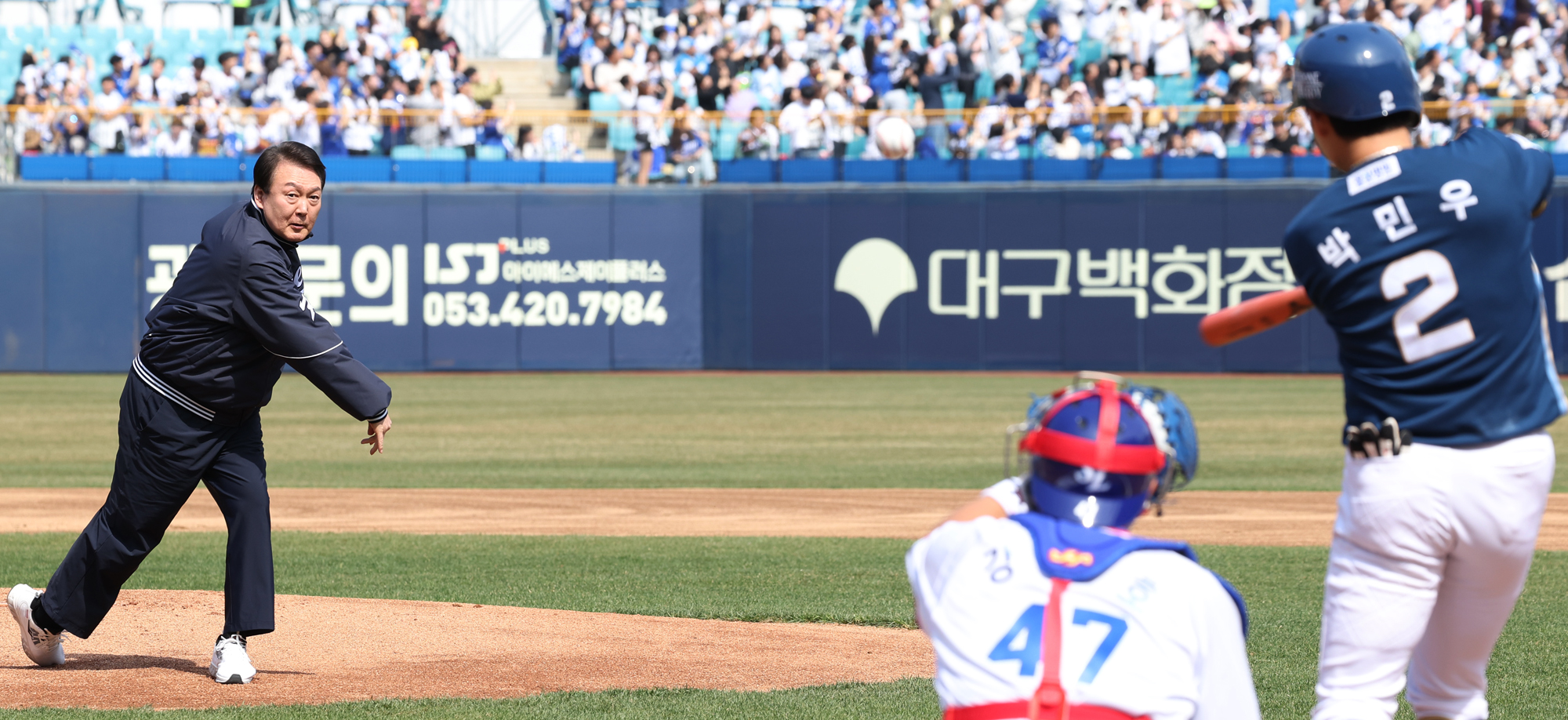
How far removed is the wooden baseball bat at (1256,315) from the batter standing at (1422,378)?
0.07m

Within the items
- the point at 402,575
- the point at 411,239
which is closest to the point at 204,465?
the point at 402,575

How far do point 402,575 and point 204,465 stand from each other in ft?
11.2

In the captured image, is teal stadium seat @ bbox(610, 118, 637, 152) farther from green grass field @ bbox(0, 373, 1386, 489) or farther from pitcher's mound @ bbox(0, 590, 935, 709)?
pitcher's mound @ bbox(0, 590, 935, 709)

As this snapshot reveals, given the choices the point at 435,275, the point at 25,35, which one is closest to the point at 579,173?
the point at 435,275

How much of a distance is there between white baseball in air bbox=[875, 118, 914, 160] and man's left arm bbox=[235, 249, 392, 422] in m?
20.8

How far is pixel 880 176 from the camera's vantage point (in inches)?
1008

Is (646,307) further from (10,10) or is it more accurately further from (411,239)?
(10,10)

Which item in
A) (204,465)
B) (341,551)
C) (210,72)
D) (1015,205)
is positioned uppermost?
(210,72)

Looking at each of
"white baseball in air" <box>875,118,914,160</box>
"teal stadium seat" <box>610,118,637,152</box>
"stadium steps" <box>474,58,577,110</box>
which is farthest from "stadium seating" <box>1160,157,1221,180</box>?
Answer: "stadium steps" <box>474,58,577,110</box>

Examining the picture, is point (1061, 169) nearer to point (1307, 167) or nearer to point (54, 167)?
point (1307, 167)

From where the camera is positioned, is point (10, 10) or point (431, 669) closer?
point (431, 669)

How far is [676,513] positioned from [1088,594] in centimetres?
936

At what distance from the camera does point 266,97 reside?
26469mm

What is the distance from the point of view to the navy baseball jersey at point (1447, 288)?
3.14 m
